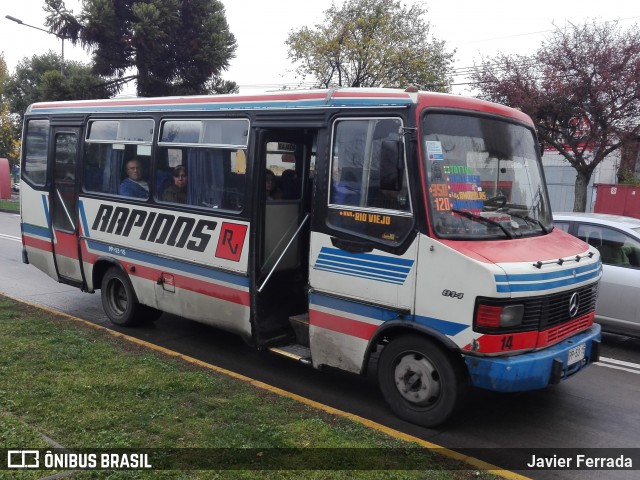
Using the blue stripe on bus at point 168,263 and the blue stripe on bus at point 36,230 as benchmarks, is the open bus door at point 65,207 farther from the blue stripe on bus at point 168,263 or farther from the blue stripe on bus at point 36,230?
the blue stripe on bus at point 168,263

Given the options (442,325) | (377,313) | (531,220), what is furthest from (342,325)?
(531,220)

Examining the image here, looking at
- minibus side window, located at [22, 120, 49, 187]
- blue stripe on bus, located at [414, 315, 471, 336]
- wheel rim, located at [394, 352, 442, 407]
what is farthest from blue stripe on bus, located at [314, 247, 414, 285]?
minibus side window, located at [22, 120, 49, 187]

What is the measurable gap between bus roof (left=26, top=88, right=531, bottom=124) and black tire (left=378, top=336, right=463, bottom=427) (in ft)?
6.64

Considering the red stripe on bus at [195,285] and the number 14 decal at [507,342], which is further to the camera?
the red stripe on bus at [195,285]

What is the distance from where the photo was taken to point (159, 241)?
24.0ft

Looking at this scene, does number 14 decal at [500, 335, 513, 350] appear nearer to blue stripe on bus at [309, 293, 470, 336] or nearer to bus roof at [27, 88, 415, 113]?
blue stripe on bus at [309, 293, 470, 336]

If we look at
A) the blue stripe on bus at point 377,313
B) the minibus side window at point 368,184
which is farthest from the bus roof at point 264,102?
the blue stripe on bus at point 377,313

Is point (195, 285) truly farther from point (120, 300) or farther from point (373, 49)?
→ point (373, 49)

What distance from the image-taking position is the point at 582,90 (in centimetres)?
1536

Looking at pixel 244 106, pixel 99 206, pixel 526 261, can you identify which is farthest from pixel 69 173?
pixel 526 261

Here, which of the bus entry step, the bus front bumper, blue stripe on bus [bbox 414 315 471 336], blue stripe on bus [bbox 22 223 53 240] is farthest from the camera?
blue stripe on bus [bbox 22 223 53 240]

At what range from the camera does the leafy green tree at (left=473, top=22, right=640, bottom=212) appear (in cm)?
1505

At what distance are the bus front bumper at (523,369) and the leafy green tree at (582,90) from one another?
39.6 feet

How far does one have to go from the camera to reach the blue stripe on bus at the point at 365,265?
506cm
